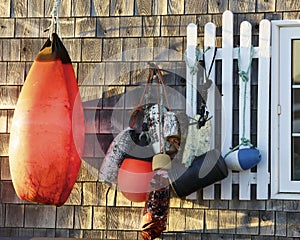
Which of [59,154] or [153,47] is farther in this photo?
[153,47]

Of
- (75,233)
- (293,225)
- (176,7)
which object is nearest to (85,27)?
(176,7)

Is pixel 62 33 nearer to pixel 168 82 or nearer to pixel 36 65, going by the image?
pixel 36 65

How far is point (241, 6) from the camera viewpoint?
5129 millimetres

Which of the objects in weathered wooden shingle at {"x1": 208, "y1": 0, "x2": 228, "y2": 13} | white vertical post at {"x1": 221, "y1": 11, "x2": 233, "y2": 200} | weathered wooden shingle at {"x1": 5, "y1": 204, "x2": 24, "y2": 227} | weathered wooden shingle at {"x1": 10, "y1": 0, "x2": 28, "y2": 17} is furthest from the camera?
weathered wooden shingle at {"x1": 10, "y1": 0, "x2": 28, "y2": 17}

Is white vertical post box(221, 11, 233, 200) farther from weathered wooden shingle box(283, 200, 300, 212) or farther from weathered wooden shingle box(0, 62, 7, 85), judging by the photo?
weathered wooden shingle box(0, 62, 7, 85)

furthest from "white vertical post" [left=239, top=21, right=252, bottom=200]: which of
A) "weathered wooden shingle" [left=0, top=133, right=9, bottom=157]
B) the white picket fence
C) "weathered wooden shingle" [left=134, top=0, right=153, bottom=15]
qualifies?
"weathered wooden shingle" [left=0, top=133, right=9, bottom=157]

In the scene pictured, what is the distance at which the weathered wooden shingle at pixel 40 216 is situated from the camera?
5324mm

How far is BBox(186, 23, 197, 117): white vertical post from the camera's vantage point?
510 cm

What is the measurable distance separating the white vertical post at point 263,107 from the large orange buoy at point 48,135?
1.14 m

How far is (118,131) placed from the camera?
5227 mm

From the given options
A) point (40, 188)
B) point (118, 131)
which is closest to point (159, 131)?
point (118, 131)

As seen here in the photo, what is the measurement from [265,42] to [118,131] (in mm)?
1133

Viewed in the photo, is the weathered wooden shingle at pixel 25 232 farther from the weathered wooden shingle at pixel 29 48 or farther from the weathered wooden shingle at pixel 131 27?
the weathered wooden shingle at pixel 131 27

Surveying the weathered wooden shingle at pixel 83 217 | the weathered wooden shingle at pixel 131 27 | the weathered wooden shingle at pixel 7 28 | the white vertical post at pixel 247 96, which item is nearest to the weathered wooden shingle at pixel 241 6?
the white vertical post at pixel 247 96
